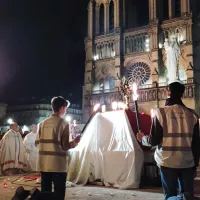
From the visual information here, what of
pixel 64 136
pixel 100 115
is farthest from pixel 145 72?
pixel 64 136

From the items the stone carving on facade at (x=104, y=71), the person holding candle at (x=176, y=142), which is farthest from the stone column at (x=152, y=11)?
the person holding candle at (x=176, y=142)

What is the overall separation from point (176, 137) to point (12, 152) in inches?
332

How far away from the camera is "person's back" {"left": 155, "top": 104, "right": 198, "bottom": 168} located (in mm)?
2975

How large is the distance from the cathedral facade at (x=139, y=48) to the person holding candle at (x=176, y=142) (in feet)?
91.0

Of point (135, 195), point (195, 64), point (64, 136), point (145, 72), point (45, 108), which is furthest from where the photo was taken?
point (45, 108)

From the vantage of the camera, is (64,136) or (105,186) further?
(105,186)

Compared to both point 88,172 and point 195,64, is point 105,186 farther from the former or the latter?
point 195,64

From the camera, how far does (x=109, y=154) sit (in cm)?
694

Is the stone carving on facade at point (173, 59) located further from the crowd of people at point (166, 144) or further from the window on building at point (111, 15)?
the crowd of people at point (166, 144)

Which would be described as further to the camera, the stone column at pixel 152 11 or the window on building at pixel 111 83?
the window on building at pixel 111 83

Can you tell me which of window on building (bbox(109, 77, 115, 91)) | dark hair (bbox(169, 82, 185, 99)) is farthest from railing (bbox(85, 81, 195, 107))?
dark hair (bbox(169, 82, 185, 99))

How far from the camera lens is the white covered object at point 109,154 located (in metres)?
6.53

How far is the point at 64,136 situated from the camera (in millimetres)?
3672

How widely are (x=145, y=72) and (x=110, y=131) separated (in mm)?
28043
